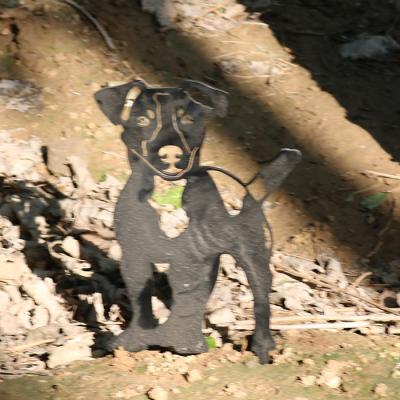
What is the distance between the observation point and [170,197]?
5078 mm

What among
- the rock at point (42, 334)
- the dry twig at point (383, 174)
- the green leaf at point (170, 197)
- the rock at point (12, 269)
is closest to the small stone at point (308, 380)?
the rock at point (42, 334)

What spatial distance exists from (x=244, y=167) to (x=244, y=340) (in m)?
1.84

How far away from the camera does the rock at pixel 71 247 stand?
14.3 ft

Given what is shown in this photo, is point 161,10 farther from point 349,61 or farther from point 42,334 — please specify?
point 42,334

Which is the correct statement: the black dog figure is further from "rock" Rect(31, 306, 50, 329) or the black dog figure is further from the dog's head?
"rock" Rect(31, 306, 50, 329)

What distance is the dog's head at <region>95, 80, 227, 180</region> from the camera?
355 centimetres

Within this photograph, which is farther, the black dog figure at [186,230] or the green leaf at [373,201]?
the green leaf at [373,201]

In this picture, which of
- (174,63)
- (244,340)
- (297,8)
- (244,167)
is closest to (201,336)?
(244,340)

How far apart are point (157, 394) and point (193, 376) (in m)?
0.19

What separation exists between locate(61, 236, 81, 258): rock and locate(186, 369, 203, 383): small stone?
986 millimetres

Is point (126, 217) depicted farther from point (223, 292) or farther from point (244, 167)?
point (244, 167)

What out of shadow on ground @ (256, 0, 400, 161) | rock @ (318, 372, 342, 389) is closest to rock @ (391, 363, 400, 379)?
rock @ (318, 372, 342, 389)

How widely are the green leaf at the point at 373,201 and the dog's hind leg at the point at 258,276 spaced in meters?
1.76

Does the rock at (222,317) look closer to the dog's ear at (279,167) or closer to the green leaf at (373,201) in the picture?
the dog's ear at (279,167)
